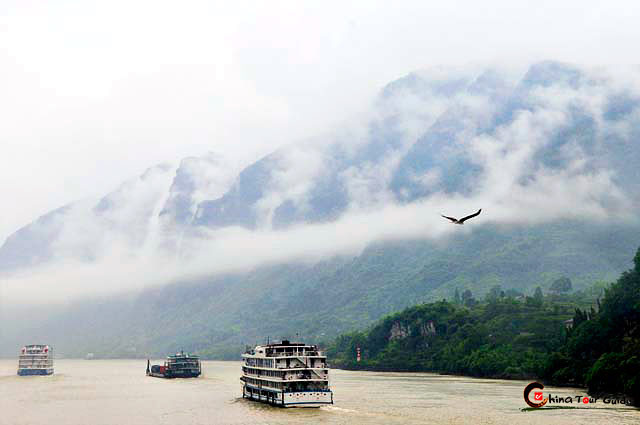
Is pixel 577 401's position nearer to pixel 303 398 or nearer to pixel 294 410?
pixel 303 398

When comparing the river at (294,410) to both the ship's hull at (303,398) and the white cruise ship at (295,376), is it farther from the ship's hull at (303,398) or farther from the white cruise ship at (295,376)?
the white cruise ship at (295,376)

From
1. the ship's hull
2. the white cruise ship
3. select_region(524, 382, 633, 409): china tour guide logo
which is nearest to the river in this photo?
the ship's hull

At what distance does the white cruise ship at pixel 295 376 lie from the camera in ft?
381

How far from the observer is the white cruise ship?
116062 mm

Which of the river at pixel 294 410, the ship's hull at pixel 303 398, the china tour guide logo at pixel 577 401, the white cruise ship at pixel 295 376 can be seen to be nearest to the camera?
the river at pixel 294 410

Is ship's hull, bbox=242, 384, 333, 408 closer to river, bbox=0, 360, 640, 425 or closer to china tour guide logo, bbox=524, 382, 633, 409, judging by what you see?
river, bbox=0, 360, 640, 425

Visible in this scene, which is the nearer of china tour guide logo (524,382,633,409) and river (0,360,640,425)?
river (0,360,640,425)

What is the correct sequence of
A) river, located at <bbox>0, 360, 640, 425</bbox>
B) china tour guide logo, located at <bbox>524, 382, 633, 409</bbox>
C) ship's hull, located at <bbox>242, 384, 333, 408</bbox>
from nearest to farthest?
river, located at <bbox>0, 360, 640, 425</bbox> < ship's hull, located at <bbox>242, 384, 333, 408</bbox> < china tour guide logo, located at <bbox>524, 382, 633, 409</bbox>

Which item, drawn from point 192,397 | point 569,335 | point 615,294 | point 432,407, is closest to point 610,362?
point 432,407

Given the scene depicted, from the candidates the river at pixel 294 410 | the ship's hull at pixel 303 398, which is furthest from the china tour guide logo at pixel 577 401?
the ship's hull at pixel 303 398

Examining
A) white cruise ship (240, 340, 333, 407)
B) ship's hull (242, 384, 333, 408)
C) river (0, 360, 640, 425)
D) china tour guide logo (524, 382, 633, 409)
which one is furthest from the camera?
china tour guide logo (524, 382, 633, 409)

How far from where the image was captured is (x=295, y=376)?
385ft

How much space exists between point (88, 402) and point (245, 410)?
37.6 metres

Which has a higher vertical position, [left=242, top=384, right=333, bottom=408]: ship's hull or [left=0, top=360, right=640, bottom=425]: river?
[left=242, top=384, right=333, bottom=408]: ship's hull
